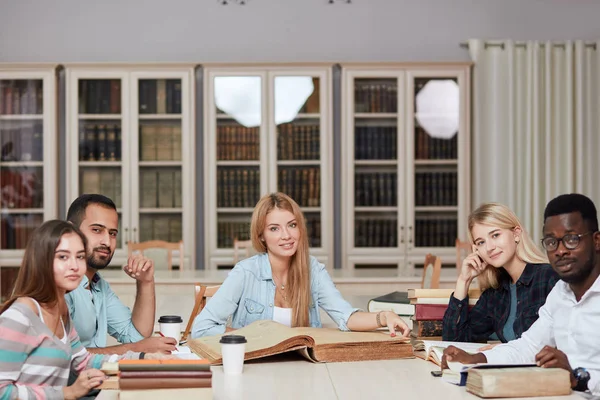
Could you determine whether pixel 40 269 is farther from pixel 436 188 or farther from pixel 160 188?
pixel 436 188

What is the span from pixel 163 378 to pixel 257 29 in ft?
17.5

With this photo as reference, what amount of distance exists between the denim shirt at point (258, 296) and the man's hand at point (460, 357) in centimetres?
61

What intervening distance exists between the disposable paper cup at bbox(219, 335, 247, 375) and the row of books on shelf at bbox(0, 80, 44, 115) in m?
4.79

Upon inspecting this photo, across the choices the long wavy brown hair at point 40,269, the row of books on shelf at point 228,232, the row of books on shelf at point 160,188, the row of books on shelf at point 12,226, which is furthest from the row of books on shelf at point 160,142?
the long wavy brown hair at point 40,269

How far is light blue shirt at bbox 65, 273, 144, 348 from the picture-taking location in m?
2.42

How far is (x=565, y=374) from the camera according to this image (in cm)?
185

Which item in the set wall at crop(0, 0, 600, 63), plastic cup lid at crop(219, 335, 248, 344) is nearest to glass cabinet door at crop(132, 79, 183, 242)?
wall at crop(0, 0, 600, 63)

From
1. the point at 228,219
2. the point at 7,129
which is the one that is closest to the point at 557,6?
the point at 228,219

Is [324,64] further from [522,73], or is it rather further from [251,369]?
[251,369]

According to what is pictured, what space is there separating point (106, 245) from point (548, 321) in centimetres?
127

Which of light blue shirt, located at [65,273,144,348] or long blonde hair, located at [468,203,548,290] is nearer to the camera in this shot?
light blue shirt, located at [65,273,144,348]

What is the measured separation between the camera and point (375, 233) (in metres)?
6.50

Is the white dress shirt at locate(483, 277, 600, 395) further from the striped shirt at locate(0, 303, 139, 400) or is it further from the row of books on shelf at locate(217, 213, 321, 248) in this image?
the row of books on shelf at locate(217, 213, 321, 248)

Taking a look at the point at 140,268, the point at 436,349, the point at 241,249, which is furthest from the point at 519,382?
the point at 241,249
